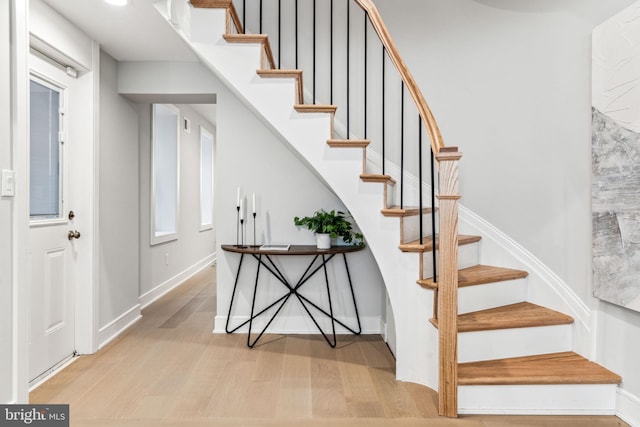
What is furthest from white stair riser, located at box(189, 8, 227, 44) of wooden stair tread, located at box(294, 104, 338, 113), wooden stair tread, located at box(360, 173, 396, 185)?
wooden stair tread, located at box(360, 173, 396, 185)

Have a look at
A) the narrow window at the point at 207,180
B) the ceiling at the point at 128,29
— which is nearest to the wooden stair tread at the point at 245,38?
the ceiling at the point at 128,29

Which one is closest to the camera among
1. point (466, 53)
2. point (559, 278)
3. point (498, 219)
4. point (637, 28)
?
point (637, 28)

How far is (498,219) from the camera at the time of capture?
2.94 metres

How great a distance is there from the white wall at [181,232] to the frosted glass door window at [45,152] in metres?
1.13

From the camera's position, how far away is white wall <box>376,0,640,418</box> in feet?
7.54

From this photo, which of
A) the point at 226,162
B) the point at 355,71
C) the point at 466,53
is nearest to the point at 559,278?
the point at 466,53

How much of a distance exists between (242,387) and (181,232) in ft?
10.8

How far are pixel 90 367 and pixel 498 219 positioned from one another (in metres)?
3.03

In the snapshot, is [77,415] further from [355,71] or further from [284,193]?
[355,71]

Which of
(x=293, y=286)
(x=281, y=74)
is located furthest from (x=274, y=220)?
(x=281, y=74)

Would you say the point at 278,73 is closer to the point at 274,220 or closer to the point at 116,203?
the point at 274,220

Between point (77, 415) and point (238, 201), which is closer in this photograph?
point (77, 415)

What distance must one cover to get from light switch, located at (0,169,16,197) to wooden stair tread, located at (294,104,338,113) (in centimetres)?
152

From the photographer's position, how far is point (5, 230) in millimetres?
1795
